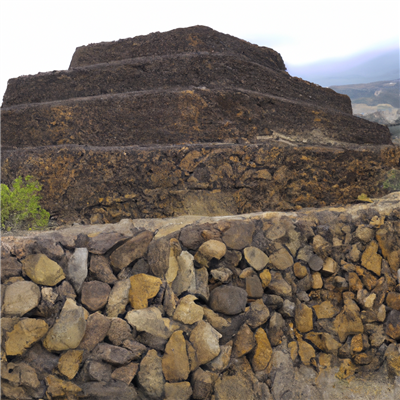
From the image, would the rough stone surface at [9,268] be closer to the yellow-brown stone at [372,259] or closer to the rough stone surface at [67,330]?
the rough stone surface at [67,330]

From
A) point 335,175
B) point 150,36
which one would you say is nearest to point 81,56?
point 150,36

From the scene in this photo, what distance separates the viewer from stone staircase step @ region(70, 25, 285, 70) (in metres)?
4.95

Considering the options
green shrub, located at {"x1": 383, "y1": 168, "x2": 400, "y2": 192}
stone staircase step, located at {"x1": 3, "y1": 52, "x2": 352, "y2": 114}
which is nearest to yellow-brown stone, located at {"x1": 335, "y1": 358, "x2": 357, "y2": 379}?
green shrub, located at {"x1": 383, "y1": 168, "x2": 400, "y2": 192}

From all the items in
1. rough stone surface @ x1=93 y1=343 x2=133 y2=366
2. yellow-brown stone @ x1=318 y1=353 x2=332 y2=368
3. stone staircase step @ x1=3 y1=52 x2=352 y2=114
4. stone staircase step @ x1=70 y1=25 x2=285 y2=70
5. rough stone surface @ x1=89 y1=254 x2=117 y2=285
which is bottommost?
yellow-brown stone @ x1=318 y1=353 x2=332 y2=368

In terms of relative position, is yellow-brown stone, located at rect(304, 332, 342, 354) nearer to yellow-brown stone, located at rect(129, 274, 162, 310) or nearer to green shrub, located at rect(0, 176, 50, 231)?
yellow-brown stone, located at rect(129, 274, 162, 310)

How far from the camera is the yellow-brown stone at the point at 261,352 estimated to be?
2389mm

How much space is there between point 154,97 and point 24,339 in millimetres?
2976

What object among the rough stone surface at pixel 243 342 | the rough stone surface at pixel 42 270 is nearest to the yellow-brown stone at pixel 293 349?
the rough stone surface at pixel 243 342

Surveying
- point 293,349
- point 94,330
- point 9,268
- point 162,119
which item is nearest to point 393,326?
point 293,349

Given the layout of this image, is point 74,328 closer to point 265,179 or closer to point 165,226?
point 165,226

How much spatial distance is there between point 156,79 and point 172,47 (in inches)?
27.7

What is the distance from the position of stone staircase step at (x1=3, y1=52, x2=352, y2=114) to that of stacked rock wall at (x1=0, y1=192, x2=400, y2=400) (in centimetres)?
244

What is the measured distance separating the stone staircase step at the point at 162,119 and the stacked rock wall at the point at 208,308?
5.95 feet

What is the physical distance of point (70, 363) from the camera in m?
2.11
